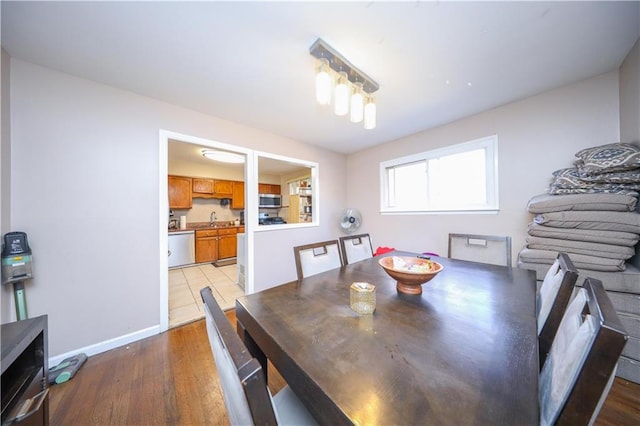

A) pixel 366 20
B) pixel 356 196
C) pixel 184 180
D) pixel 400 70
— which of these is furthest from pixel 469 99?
pixel 184 180

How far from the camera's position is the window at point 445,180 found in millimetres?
2283

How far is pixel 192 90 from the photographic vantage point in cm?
183

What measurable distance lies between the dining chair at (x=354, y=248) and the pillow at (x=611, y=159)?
1.77m

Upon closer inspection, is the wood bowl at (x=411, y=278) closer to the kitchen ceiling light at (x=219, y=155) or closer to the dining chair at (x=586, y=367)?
the dining chair at (x=586, y=367)

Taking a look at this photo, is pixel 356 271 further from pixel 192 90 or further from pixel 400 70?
pixel 192 90

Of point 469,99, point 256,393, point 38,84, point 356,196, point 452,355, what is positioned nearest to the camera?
point 256,393

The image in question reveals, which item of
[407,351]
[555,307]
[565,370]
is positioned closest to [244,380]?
[407,351]

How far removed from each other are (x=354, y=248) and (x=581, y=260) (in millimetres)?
1667

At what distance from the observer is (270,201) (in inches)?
217

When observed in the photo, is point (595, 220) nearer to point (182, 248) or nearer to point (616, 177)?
point (616, 177)

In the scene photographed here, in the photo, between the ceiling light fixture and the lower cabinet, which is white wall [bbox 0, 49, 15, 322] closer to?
the ceiling light fixture

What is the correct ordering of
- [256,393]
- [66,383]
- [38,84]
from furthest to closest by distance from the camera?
[38,84], [66,383], [256,393]

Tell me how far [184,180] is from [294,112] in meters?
3.62

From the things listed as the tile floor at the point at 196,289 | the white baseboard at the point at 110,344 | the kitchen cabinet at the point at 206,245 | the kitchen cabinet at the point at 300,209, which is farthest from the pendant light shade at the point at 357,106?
the kitchen cabinet at the point at 206,245
